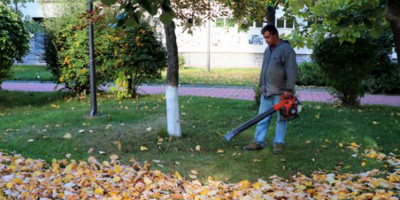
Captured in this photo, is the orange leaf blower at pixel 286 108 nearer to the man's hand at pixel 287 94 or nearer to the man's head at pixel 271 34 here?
Result: the man's hand at pixel 287 94

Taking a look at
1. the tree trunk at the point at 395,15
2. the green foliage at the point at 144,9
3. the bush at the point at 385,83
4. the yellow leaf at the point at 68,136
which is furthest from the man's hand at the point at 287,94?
the bush at the point at 385,83

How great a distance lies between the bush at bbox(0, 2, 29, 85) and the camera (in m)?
8.34

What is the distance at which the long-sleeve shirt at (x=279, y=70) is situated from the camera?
199 inches

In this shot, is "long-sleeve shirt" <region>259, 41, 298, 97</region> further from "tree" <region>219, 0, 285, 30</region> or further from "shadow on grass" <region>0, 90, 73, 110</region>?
"shadow on grass" <region>0, 90, 73, 110</region>

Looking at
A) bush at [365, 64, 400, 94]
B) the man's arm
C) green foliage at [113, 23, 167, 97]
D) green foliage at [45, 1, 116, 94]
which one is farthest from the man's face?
bush at [365, 64, 400, 94]

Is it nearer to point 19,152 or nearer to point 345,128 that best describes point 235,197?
point 19,152

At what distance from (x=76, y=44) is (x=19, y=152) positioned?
4531mm

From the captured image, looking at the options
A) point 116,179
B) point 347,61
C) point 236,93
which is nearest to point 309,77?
point 236,93

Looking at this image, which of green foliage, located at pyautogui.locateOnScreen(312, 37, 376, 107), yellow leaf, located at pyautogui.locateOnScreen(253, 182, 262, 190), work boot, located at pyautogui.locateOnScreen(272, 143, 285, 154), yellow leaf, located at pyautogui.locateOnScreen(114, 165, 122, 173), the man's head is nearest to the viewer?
yellow leaf, located at pyautogui.locateOnScreen(253, 182, 262, 190)

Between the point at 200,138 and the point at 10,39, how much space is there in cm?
503

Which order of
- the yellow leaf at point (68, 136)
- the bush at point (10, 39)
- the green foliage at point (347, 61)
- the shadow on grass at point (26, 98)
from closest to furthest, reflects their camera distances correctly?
the yellow leaf at point (68, 136) < the bush at point (10, 39) < the green foliage at point (347, 61) < the shadow on grass at point (26, 98)

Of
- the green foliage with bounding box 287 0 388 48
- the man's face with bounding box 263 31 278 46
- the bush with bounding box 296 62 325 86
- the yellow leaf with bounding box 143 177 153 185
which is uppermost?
the green foliage with bounding box 287 0 388 48

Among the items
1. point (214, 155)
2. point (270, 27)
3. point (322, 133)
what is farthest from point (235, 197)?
point (322, 133)

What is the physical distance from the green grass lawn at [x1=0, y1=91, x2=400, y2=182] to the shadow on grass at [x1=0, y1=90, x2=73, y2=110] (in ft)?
1.69
